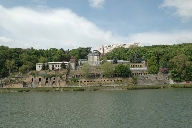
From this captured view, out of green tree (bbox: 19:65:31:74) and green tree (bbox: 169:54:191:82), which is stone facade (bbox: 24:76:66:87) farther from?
green tree (bbox: 169:54:191:82)

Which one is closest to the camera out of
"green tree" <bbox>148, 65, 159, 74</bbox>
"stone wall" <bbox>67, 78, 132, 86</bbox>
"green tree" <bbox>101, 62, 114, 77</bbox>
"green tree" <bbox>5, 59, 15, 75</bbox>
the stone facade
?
the stone facade

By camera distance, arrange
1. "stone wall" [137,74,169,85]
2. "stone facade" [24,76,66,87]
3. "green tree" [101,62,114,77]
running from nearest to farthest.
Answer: "stone wall" [137,74,169,85]
"stone facade" [24,76,66,87]
"green tree" [101,62,114,77]

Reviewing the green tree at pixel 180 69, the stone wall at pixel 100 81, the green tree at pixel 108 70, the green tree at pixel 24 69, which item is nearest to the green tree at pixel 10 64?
the green tree at pixel 24 69

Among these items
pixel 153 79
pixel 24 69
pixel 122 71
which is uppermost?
pixel 24 69

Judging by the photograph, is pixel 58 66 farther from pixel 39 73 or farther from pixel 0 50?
pixel 0 50

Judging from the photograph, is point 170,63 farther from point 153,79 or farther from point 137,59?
point 137,59

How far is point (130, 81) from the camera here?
274 feet

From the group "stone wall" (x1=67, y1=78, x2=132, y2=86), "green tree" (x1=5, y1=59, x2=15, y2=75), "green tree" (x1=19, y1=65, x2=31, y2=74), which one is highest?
"green tree" (x1=5, y1=59, x2=15, y2=75)

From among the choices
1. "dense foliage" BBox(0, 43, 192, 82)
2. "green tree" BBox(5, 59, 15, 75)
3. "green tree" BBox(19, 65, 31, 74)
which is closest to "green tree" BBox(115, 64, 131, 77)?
"dense foliage" BBox(0, 43, 192, 82)

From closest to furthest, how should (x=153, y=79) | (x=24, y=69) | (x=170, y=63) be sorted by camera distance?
(x=153, y=79)
(x=170, y=63)
(x=24, y=69)

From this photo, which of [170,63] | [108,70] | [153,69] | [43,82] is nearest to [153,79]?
[153,69]

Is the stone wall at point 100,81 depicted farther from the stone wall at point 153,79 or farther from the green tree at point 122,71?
the stone wall at point 153,79

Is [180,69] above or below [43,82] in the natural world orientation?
above

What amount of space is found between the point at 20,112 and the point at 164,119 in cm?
1768
